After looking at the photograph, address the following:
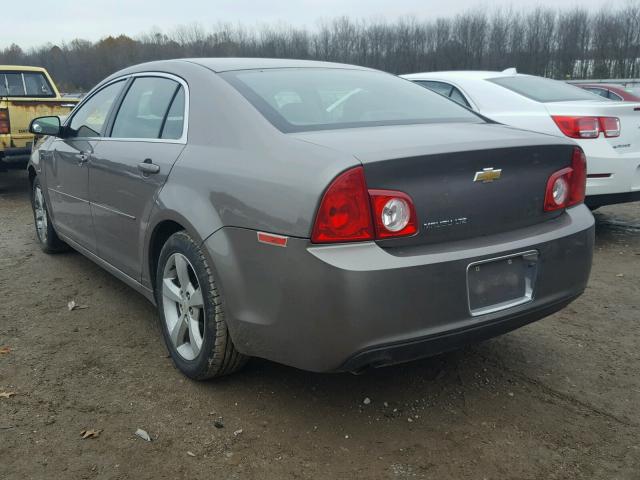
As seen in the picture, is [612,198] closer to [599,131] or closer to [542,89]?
[599,131]

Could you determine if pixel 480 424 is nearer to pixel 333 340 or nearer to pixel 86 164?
pixel 333 340

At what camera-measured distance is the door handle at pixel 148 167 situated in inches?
119

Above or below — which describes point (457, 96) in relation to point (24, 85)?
below

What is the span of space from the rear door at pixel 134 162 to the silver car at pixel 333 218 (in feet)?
0.05

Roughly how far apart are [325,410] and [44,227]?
11.9 ft

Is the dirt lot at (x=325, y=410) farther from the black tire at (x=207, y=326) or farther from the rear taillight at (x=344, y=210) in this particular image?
the rear taillight at (x=344, y=210)

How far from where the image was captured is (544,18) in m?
60.4

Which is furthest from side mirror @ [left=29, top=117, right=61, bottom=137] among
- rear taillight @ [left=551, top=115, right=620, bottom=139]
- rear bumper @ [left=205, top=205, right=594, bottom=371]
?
rear taillight @ [left=551, top=115, right=620, bottom=139]

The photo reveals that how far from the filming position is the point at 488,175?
2410 millimetres

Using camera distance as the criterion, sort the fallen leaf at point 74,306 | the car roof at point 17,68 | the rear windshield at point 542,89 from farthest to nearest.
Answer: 1. the car roof at point 17,68
2. the rear windshield at point 542,89
3. the fallen leaf at point 74,306

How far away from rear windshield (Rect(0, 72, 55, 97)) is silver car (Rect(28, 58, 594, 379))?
826cm

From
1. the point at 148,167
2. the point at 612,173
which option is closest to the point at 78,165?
the point at 148,167

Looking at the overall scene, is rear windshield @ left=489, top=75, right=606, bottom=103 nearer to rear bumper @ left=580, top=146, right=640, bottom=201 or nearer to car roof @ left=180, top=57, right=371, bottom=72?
rear bumper @ left=580, top=146, right=640, bottom=201

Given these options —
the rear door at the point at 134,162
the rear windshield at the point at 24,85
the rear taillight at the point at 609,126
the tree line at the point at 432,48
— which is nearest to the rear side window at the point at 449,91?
the rear taillight at the point at 609,126
